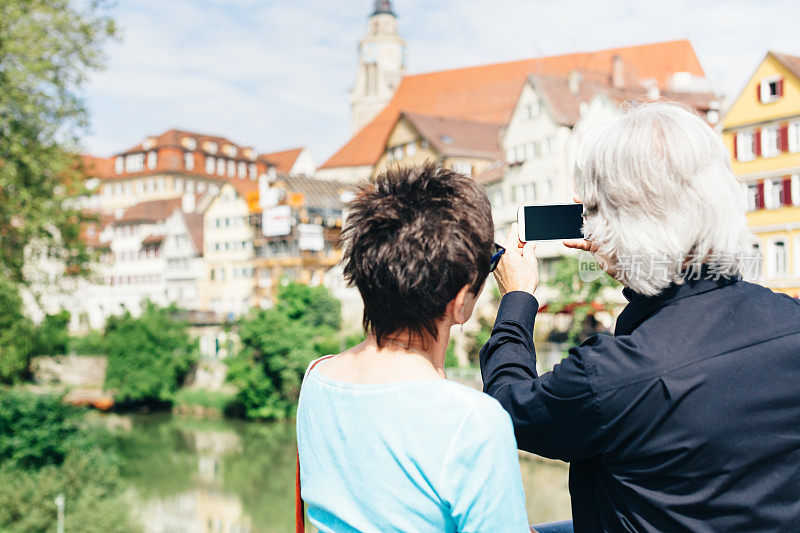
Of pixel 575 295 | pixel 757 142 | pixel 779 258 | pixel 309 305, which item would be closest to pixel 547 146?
pixel 575 295

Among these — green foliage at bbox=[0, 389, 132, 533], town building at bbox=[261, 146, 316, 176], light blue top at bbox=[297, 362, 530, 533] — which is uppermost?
town building at bbox=[261, 146, 316, 176]

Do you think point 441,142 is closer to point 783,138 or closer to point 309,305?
point 309,305

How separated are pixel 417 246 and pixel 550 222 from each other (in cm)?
32

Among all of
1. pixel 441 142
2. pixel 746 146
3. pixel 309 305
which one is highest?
pixel 441 142

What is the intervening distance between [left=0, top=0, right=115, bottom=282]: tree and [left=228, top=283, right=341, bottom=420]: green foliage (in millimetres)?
15995

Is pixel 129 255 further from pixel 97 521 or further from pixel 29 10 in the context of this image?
pixel 29 10

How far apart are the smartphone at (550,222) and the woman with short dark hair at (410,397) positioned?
0.11m

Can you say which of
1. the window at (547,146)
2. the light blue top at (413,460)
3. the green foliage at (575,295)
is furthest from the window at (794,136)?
the light blue top at (413,460)

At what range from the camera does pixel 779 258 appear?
19.1 metres

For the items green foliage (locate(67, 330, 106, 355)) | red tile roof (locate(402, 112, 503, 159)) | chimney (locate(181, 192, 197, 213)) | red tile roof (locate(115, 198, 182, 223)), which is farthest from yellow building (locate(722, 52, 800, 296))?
red tile roof (locate(115, 198, 182, 223))

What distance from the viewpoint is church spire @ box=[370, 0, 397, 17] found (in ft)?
207

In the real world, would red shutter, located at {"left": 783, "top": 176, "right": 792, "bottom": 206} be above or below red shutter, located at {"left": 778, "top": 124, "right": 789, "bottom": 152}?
below

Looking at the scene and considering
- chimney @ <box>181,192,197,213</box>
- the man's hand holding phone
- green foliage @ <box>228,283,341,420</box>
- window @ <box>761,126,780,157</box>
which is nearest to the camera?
the man's hand holding phone

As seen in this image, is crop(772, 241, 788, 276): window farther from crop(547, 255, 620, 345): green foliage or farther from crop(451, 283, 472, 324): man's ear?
crop(451, 283, 472, 324): man's ear
